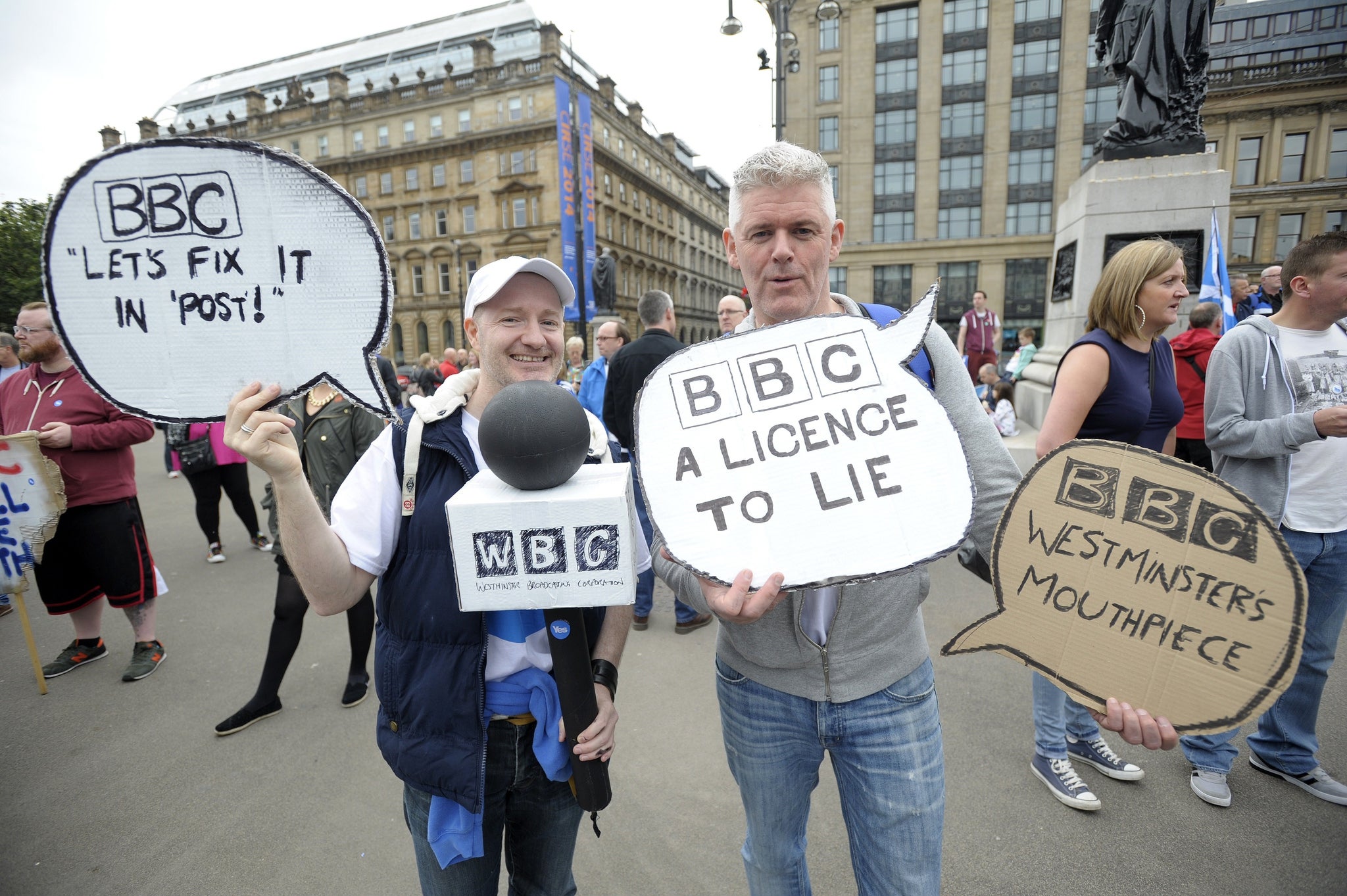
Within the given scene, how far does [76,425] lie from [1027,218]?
117 feet

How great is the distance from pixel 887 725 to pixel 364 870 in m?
2.13

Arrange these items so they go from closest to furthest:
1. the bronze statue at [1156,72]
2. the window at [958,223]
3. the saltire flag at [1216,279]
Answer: the saltire flag at [1216,279] → the bronze statue at [1156,72] → the window at [958,223]

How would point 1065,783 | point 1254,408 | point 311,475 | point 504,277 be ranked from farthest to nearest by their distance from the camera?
point 311,475
point 1065,783
point 1254,408
point 504,277

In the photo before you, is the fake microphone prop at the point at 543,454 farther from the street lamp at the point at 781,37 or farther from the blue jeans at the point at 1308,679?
the street lamp at the point at 781,37

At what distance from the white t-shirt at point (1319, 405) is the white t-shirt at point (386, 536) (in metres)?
2.95

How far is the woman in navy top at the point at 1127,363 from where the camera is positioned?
2098 mm

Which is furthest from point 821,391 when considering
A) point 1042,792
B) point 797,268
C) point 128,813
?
point 128,813

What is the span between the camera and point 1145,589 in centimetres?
106

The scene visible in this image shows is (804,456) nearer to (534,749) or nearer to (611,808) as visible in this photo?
(534,749)

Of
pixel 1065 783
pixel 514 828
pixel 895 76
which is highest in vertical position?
pixel 895 76

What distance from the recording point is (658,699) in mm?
3424

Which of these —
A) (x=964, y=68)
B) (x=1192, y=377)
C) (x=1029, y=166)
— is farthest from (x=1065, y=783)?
(x=964, y=68)

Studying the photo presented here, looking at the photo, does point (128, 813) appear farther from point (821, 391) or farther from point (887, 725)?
point (821, 391)

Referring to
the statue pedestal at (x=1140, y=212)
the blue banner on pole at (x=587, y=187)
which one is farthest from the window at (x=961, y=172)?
the statue pedestal at (x=1140, y=212)
